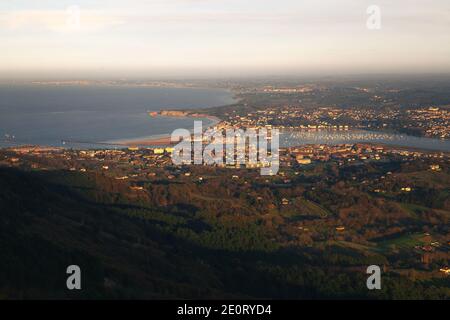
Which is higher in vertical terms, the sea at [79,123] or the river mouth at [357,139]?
the sea at [79,123]

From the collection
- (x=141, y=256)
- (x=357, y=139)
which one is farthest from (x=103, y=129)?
(x=141, y=256)

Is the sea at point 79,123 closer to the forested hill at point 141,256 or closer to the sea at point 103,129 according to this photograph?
the sea at point 103,129

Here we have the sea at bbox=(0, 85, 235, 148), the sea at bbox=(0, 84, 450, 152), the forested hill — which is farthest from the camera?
the sea at bbox=(0, 85, 235, 148)

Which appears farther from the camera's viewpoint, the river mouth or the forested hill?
the river mouth

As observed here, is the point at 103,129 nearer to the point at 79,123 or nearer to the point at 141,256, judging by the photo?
the point at 79,123

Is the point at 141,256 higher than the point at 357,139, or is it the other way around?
the point at 141,256

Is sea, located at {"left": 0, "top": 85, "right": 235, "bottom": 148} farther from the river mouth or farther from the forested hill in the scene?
the forested hill

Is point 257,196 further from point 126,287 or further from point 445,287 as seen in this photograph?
point 126,287

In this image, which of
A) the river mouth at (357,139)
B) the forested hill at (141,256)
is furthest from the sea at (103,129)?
the forested hill at (141,256)

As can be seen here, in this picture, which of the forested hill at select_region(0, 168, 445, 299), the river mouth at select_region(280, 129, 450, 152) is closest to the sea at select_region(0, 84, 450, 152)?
the river mouth at select_region(280, 129, 450, 152)
